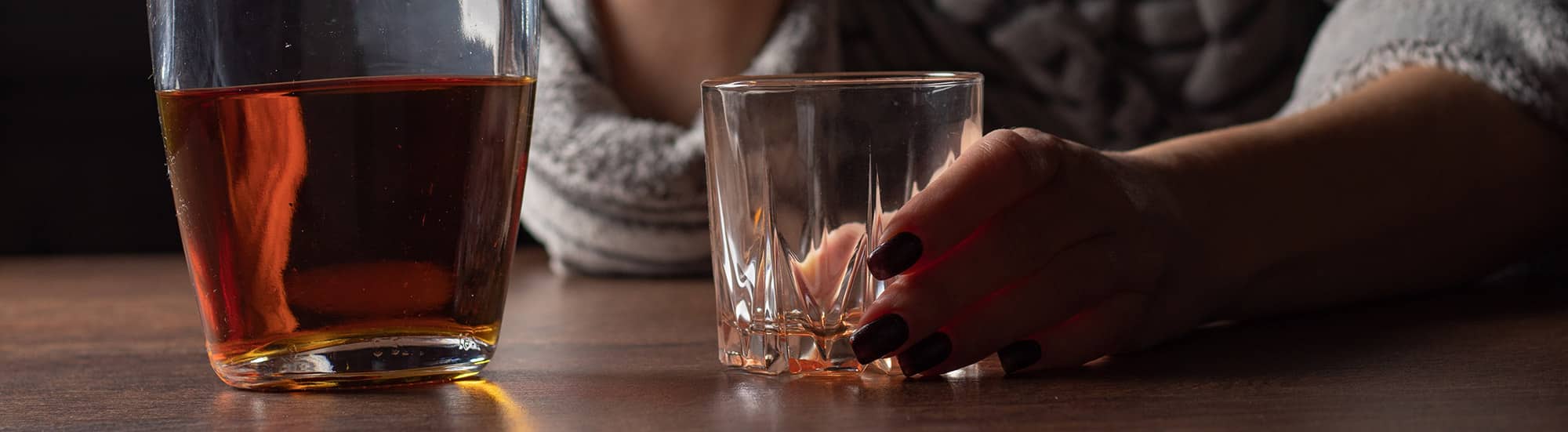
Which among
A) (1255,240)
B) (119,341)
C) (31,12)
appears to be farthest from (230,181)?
(31,12)

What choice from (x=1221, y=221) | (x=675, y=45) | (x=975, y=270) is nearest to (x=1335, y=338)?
(x=1221, y=221)

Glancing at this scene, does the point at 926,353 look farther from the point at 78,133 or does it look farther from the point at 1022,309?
the point at 78,133

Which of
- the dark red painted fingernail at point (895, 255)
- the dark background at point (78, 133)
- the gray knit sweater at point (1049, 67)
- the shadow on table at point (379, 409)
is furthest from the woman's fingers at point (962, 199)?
the dark background at point (78, 133)

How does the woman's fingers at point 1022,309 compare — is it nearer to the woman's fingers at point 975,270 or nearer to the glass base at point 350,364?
the woman's fingers at point 975,270

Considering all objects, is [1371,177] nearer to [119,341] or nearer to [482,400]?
[482,400]

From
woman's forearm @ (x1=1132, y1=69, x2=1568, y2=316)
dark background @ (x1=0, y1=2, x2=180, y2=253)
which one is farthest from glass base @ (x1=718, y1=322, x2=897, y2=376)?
dark background @ (x1=0, y1=2, x2=180, y2=253)

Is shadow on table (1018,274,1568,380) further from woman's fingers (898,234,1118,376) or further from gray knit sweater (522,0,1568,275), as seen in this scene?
gray knit sweater (522,0,1568,275)
